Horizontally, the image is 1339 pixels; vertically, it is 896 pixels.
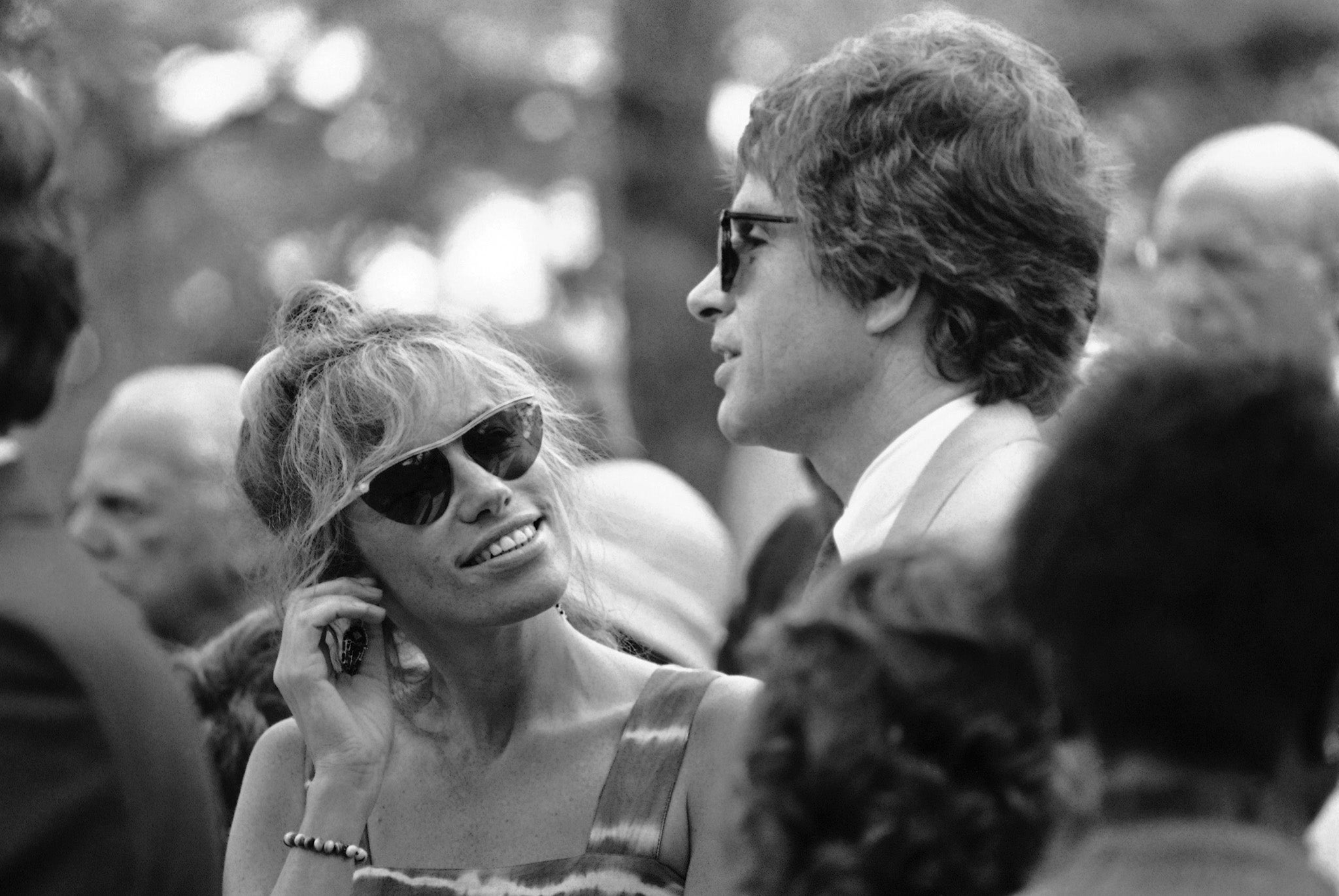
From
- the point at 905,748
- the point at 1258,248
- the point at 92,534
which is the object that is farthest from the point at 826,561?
the point at 92,534

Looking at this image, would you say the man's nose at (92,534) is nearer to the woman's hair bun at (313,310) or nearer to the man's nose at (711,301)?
the woman's hair bun at (313,310)

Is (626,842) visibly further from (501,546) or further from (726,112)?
(726,112)

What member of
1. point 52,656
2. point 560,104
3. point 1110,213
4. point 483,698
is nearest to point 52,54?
point 483,698

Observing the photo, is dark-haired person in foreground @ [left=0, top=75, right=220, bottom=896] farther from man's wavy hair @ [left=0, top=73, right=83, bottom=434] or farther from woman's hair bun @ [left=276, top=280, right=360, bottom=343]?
woman's hair bun @ [left=276, top=280, right=360, bottom=343]

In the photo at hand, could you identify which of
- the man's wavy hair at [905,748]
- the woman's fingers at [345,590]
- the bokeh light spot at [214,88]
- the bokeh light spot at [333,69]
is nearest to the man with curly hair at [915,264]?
the woman's fingers at [345,590]

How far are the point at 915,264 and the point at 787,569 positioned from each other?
73.0 inches

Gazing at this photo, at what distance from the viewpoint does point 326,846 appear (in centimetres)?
296

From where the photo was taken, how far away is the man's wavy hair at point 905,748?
71.3 inches

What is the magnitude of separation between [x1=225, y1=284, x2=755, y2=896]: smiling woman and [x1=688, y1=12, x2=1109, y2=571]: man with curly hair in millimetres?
446

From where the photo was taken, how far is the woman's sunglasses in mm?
3123

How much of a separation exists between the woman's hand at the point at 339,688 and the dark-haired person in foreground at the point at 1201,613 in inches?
68.5

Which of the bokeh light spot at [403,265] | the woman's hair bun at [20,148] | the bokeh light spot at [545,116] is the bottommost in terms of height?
the bokeh light spot at [403,265]

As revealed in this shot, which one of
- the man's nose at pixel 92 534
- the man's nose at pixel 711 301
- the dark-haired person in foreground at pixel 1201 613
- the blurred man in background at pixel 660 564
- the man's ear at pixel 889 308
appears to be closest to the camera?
the dark-haired person in foreground at pixel 1201 613

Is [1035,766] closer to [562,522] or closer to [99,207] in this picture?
[562,522]
